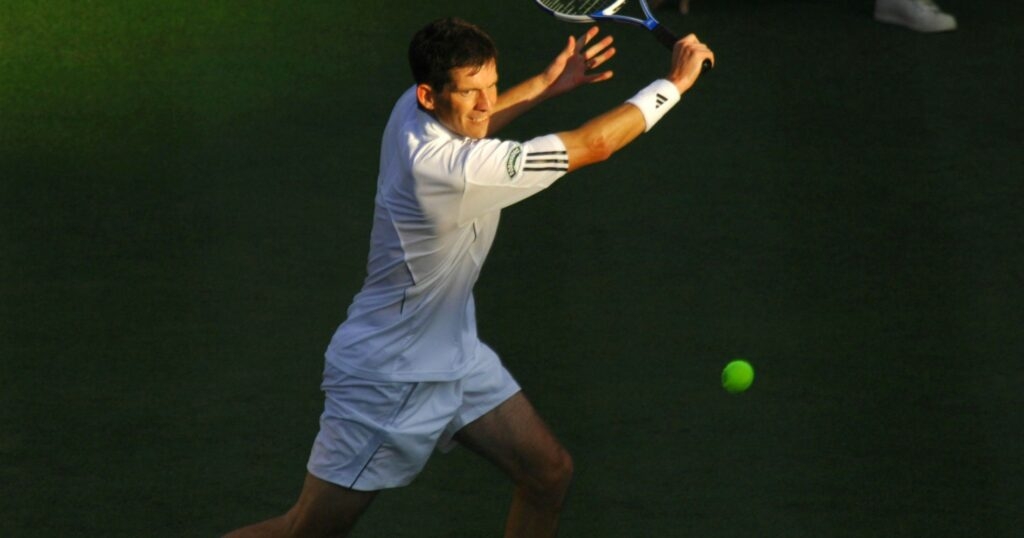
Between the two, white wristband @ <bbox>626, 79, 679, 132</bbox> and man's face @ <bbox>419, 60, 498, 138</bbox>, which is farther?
white wristband @ <bbox>626, 79, 679, 132</bbox>

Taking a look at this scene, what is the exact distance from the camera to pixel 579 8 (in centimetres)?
604

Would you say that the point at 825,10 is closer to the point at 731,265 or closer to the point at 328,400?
the point at 731,265

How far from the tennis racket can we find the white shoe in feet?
11.9

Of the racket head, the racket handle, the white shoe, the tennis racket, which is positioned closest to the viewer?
the racket handle

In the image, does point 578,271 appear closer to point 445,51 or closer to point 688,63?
Answer: point 688,63

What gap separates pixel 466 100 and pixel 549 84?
2.48 ft

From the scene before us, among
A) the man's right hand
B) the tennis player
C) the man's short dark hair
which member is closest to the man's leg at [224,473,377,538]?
the tennis player

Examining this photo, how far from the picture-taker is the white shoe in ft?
30.2

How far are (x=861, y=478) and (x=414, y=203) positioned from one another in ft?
7.01

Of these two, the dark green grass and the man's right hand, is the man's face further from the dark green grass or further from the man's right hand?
the dark green grass

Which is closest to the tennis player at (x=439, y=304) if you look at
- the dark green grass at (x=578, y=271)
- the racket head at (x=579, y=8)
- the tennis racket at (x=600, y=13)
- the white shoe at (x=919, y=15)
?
the tennis racket at (x=600, y=13)

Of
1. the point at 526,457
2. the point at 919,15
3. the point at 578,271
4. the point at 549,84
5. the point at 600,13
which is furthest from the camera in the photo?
the point at 919,15

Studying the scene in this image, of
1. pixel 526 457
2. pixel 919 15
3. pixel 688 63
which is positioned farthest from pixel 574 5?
pixel 919 15

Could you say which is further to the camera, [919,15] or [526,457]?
Result: [919,15]
